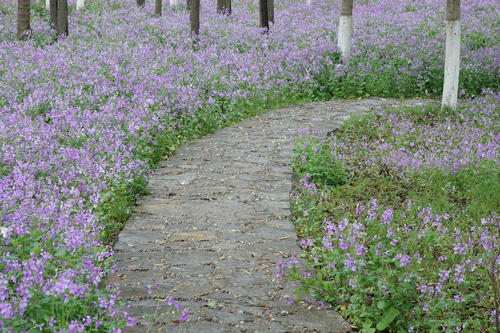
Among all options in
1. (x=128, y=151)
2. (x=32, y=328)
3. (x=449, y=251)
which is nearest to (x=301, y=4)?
(x=128, y=151)

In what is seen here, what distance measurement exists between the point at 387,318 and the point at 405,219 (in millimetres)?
2338

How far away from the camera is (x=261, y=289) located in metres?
4.79

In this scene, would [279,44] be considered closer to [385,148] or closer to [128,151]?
[385,148]

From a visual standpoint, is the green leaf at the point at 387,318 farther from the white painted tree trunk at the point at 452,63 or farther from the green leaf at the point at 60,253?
the white painted tree trunk at the point at 452,63

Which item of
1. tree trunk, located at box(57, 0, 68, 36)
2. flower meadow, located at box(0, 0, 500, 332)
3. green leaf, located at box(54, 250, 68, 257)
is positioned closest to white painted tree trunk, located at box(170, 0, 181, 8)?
flower meadow, located at box(0, 0, 500, 332)

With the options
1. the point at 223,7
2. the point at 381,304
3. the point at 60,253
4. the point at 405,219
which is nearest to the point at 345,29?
the point at 405,219

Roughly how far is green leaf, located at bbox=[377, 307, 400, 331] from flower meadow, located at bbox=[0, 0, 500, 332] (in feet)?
6.90

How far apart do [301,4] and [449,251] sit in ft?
79.0

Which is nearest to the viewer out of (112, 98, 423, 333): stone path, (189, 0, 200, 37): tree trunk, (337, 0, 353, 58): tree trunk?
(112, 98, 423, 333): stone path

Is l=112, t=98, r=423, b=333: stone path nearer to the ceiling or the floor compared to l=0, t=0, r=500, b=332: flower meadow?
nearer to the floor

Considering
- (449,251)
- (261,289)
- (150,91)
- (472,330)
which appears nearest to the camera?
(472,330)

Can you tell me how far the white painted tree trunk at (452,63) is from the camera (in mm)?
11039

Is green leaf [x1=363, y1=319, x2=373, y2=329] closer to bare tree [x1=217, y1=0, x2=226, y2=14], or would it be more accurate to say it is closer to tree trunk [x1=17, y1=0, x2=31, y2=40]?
tree trunk [x1=17, y1=0, x2=31, y2=40]

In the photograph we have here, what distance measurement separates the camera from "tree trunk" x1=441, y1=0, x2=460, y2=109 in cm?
1085
